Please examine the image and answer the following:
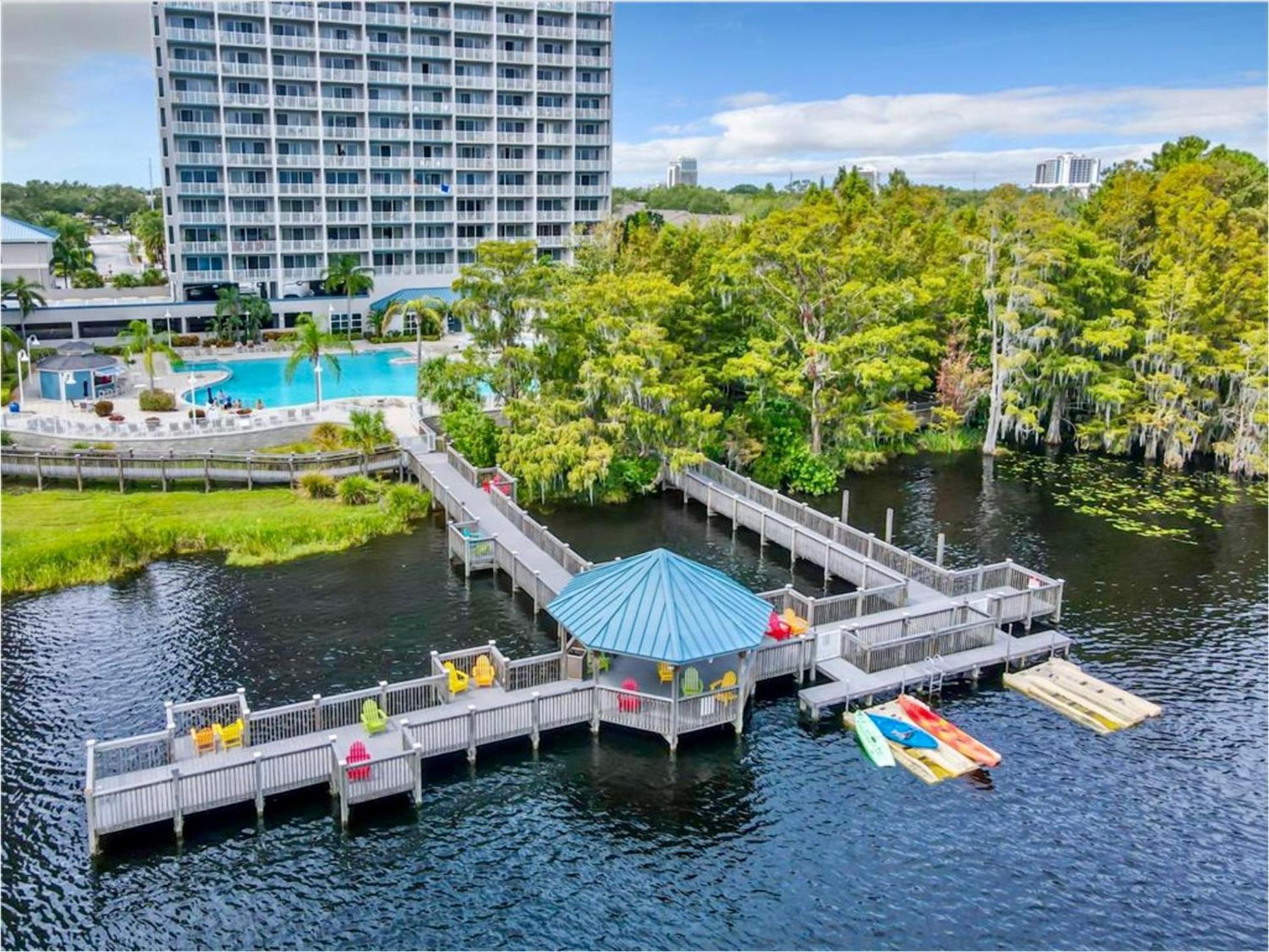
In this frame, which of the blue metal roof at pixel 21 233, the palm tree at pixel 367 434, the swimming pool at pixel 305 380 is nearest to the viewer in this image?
the palm tree at pixel 367 434

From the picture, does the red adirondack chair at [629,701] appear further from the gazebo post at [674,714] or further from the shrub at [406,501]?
the shrub at [406,501]

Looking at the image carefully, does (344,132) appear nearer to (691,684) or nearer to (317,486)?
(317,486)

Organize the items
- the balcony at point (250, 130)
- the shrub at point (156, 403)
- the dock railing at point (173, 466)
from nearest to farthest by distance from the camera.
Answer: the dock railing at point (173, 466), the shrub at point (156, 403), the balcony at point (250, 130)

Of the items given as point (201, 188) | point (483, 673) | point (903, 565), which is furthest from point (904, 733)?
point (201, 188)

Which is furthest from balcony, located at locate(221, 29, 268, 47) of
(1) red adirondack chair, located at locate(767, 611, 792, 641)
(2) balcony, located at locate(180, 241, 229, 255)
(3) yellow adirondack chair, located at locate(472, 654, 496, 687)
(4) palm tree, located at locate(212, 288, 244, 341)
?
(1) red adirondack chair, located at locate(767, 611, 792, 641)

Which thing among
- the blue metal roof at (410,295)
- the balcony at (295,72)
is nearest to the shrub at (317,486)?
the blue metal roof at (410,295)

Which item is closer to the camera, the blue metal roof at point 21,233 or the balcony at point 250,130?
the balcony at point 250,130

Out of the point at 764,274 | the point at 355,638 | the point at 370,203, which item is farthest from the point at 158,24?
the point at 355,638
